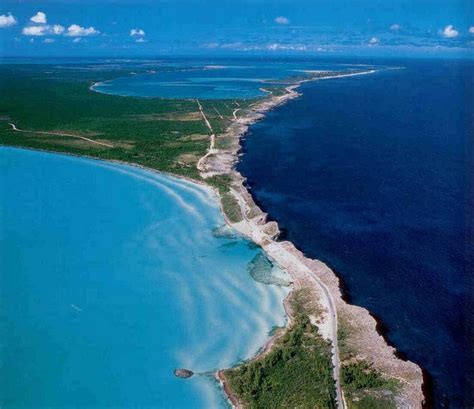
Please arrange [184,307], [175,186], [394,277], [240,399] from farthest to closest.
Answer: [175,186] < [394,277] < [184,307] < [240,399]

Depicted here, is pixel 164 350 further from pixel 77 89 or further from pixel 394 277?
pixel 77 89

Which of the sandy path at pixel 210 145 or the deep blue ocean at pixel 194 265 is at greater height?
the sandy path at pixel 210 145

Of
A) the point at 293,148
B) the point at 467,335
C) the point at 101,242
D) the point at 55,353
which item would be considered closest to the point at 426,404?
the point at 467,335

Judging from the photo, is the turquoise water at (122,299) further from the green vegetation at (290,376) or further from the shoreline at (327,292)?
the shoreline at (327,292)

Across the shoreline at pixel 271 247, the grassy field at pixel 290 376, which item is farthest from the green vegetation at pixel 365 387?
the grassy field at pixel 290 376

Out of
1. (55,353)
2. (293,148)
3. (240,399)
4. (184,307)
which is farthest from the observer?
(293,148)

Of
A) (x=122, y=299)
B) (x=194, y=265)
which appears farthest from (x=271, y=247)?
(x=122, y=299)
